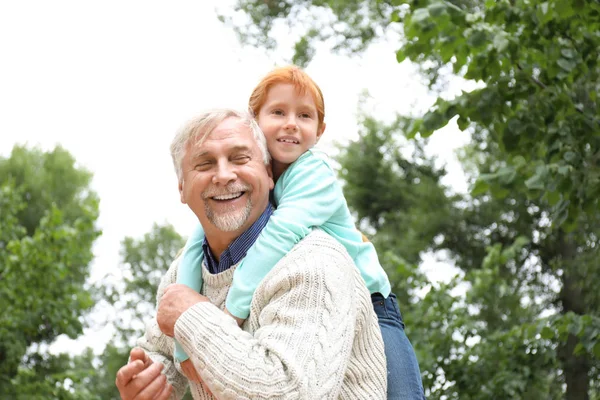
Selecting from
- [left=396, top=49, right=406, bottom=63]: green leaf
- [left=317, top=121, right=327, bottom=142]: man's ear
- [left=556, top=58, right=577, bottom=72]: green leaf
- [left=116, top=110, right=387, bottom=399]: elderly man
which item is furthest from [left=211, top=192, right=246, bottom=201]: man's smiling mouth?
[left=556, top=58, right=577, bottom=72]: green leaf

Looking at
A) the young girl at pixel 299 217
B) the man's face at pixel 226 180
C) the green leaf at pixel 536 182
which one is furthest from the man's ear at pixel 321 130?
the green leaf at pixel 536 182

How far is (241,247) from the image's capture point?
9.94 ft

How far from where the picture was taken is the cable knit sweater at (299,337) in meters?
2.59

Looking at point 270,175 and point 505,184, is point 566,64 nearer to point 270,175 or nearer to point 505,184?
point 505,184

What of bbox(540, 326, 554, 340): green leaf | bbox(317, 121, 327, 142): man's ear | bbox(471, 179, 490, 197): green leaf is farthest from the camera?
bbox(540, 326, 554, 340): green leaf

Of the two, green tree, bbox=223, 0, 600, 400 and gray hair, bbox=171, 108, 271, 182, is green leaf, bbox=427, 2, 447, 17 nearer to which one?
green tree, bbox=223, 0, 600, 400

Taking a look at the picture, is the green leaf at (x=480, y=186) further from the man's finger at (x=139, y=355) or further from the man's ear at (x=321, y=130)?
the man's finger at (x=139, y=355)

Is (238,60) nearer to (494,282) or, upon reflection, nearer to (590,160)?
(494,282)

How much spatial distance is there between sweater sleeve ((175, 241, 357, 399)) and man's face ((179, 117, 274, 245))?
0.81 feet

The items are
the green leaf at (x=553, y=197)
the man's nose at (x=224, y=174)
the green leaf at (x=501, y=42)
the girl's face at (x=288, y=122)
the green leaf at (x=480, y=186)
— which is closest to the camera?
the man's nose at (x=224, y=174)

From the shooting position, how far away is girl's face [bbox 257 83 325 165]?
3.35 meters

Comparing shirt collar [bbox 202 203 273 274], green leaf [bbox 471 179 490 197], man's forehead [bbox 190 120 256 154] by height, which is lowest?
shirt collar [bbox 202 203 273 274]

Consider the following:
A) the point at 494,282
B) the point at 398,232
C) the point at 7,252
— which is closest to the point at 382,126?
the point at 398,232

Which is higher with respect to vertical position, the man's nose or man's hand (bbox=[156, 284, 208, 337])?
the man's nose
